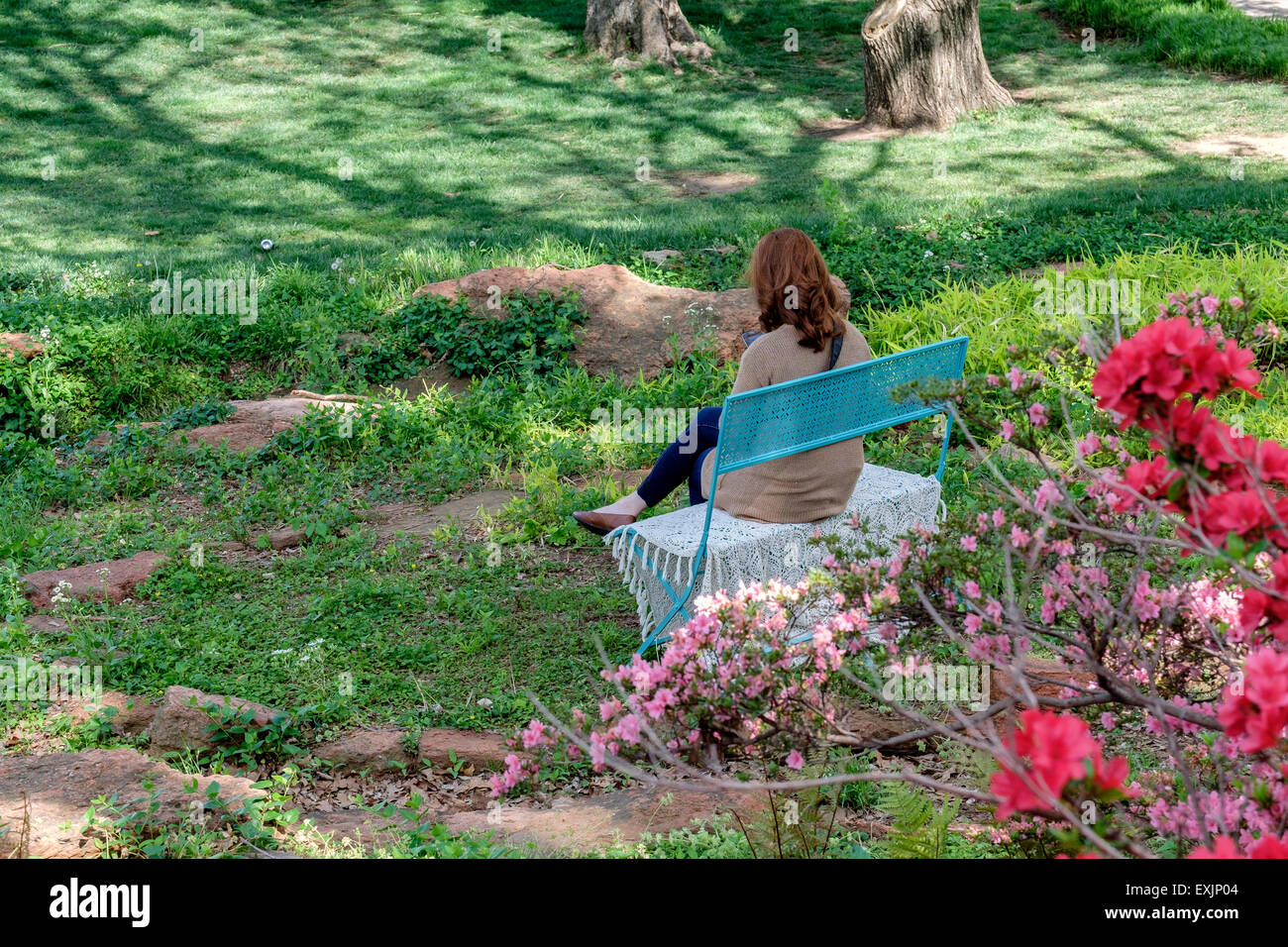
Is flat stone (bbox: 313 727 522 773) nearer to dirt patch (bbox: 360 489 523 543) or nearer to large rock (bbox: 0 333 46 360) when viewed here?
dirt patch (bbox: 360 489 523 543)

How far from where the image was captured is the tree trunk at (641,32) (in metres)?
15.3

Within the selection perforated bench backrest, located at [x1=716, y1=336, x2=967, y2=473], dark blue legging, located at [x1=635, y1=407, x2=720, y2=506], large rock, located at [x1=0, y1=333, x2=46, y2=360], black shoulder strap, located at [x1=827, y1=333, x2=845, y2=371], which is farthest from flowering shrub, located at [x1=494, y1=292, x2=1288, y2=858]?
Result: large rock, located at [x1=0, y1=333, x2=46, y2=360]

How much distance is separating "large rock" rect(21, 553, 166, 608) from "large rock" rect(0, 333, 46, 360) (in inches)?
98.3

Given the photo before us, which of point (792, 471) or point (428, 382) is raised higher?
point (792, 471)

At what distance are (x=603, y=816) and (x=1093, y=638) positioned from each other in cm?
146

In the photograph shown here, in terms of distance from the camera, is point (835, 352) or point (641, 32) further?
point (641, 32)

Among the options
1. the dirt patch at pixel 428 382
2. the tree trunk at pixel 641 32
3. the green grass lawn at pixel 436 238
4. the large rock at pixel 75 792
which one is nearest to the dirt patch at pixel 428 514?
the green grass lawn at pixel 436 238

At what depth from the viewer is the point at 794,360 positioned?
13.4 ft

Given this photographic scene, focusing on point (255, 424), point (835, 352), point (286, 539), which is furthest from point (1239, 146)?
point (286, 539)

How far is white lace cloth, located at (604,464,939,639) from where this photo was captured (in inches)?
153
